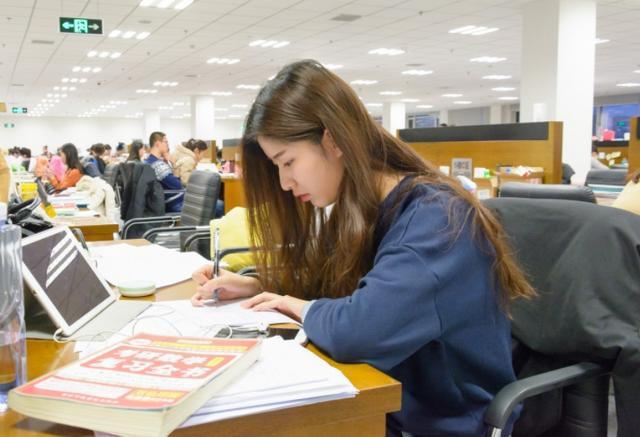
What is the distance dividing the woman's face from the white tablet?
0.47 metres

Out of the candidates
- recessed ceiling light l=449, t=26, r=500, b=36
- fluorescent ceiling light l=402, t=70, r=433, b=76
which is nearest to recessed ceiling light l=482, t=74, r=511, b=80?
fluorescent ceiling light l=402, t=70, r=433, b=76

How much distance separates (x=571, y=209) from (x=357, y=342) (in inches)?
24.8

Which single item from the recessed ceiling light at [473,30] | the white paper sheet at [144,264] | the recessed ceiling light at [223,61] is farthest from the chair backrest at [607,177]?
the recessed ceiling light at [223,61]

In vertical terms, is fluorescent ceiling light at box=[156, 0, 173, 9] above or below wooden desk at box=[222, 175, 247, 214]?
above

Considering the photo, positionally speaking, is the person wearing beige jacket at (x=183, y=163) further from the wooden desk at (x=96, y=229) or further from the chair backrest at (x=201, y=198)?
the wooden desk at (x=96, y=229)

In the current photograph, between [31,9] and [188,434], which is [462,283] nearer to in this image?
[188,434]

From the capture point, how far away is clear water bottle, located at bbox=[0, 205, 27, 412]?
0.78 metres

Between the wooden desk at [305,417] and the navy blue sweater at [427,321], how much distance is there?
58mm

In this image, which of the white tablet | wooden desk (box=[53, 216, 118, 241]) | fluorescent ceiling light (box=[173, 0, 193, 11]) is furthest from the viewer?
fluorescent ceiling light (box=[173, 0, 193, 11])

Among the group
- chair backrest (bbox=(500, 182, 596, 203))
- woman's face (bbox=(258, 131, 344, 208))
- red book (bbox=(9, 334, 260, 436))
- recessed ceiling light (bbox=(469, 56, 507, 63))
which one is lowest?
red book (bbox=(9, 334, 260, 436))

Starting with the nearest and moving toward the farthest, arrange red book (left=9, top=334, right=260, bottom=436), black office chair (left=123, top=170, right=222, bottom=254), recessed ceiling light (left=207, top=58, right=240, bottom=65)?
red book (left=9, top=334, right=260, bottom=436) → black office chair (left=123, top=170, right=222, bottom=254) → recessed ceiling light (left=207, top=58, right=240, bottom=65)

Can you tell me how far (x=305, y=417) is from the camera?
2.58 feet

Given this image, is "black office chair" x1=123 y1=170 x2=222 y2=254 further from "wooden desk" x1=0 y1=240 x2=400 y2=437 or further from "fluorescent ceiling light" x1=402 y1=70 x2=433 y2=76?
"fluorescent ceiling light" x1=402 y1=70 x2=433 y2=76

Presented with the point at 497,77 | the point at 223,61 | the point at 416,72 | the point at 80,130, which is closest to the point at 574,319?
the point at 223,61
